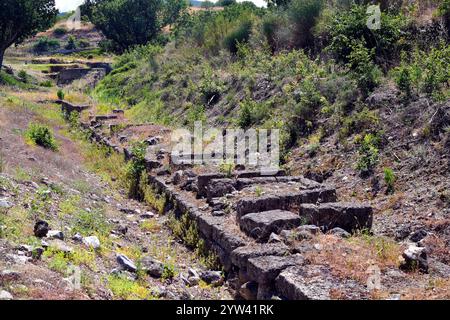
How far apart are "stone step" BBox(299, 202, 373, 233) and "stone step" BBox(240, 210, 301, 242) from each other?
17 centimetres

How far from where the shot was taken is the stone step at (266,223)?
5.74 metres

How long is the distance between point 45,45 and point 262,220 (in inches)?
Answer: 2329

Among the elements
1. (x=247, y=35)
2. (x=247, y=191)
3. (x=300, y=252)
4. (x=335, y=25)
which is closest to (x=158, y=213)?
(x=247, y=191)

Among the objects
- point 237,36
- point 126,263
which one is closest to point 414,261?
point 126,263

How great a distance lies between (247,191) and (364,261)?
2.74m

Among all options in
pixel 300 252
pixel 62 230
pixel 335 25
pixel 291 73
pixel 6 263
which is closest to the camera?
pixel 6 263

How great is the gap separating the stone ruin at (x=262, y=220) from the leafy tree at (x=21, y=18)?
25.3 metres

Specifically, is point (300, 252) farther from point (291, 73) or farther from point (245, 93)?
point (245, 93)

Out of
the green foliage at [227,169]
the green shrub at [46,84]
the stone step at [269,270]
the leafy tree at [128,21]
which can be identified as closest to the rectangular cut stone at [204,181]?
the green foliage at [227,169]

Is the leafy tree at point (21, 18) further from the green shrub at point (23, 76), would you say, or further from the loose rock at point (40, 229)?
the loose rock at point (40, 229)

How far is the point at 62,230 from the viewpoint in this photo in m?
6.12

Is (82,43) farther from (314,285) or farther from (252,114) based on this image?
(314,285)
